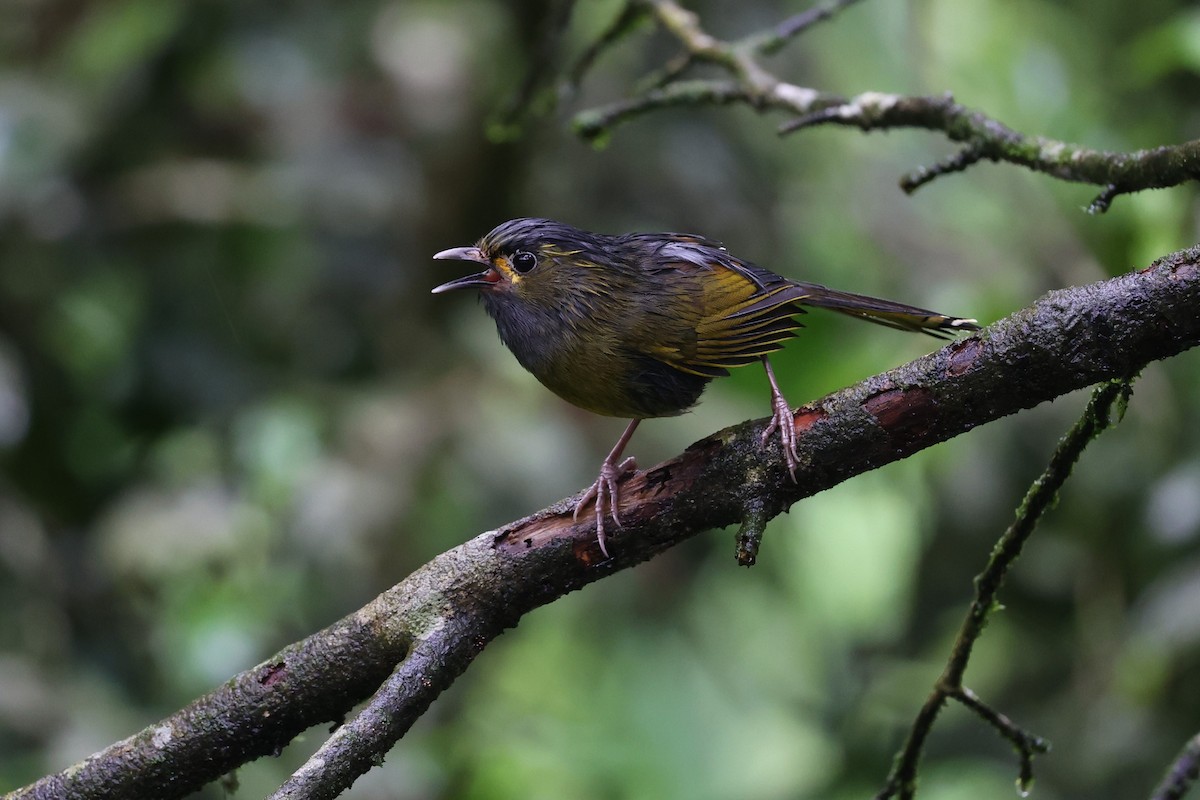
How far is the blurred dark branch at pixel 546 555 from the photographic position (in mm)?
1769

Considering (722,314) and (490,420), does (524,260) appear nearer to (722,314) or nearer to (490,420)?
(722,314)

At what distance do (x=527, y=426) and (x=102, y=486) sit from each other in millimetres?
1535

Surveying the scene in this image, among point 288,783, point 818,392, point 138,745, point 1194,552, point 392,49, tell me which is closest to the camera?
point 288,783

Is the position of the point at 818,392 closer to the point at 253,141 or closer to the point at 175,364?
the point at 175,364

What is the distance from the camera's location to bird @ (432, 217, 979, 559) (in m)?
2.49

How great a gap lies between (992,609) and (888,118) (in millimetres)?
995

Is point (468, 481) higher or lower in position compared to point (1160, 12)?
lower

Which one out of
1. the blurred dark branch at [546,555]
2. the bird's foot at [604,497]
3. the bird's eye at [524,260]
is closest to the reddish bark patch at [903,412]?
the blurred dark branch at [546,555]

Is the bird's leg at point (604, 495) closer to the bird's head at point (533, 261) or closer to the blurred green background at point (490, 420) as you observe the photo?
the bird's head at point (533, 261)

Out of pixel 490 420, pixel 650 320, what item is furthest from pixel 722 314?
pixel 490 420

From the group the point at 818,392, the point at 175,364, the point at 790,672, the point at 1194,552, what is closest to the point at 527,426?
the point at 818,392

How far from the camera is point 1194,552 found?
2908 millimetres

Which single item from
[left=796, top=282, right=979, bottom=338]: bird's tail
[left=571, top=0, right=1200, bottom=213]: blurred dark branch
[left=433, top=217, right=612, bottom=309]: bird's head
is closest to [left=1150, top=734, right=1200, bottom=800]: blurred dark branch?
[left=571, top=0, right=1200, bottom=213]: blurred dark branch

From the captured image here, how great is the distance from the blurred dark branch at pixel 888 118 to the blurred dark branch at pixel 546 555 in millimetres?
323
